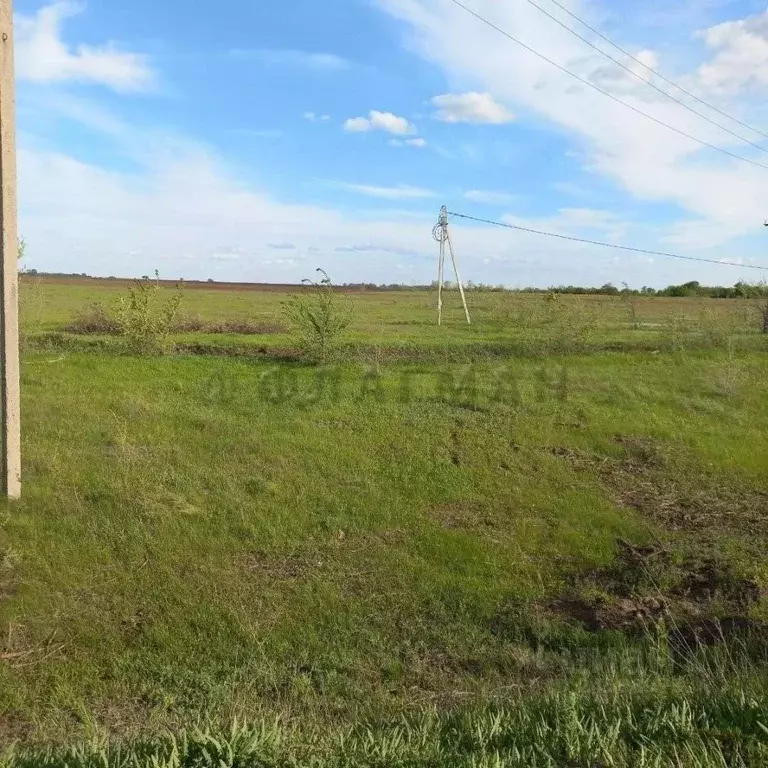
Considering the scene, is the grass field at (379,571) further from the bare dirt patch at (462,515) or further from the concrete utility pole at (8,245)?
the concrete utility pole at (8,245)

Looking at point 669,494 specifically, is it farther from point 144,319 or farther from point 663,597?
point 144,319

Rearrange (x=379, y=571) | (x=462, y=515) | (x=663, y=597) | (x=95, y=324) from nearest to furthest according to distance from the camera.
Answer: (x=663, y=597)
(x=379, y=571)
(x=462, y=515)
(x=95, y=324)

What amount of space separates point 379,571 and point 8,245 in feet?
15.5

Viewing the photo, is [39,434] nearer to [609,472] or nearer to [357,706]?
[357,706]

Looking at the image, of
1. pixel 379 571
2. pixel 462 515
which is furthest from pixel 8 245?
pixel 462 515

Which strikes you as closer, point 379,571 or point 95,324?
point 379,571

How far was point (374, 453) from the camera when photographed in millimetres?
9445

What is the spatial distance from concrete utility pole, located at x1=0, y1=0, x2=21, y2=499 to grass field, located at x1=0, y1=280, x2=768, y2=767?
97cm

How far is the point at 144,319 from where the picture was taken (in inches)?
574

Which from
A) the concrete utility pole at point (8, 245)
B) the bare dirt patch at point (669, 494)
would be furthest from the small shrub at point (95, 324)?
the bare dirt patch at point (669, 494)

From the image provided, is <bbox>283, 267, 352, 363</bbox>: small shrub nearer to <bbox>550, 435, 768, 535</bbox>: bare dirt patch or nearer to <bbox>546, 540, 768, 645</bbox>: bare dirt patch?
<bbox>550, 435, 768, 535</bbox>: bare dirt patch

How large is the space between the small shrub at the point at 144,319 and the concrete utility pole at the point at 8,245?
314 inches

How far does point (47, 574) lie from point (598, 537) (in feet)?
18.1

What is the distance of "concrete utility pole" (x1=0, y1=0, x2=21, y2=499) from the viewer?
21.1 ft
